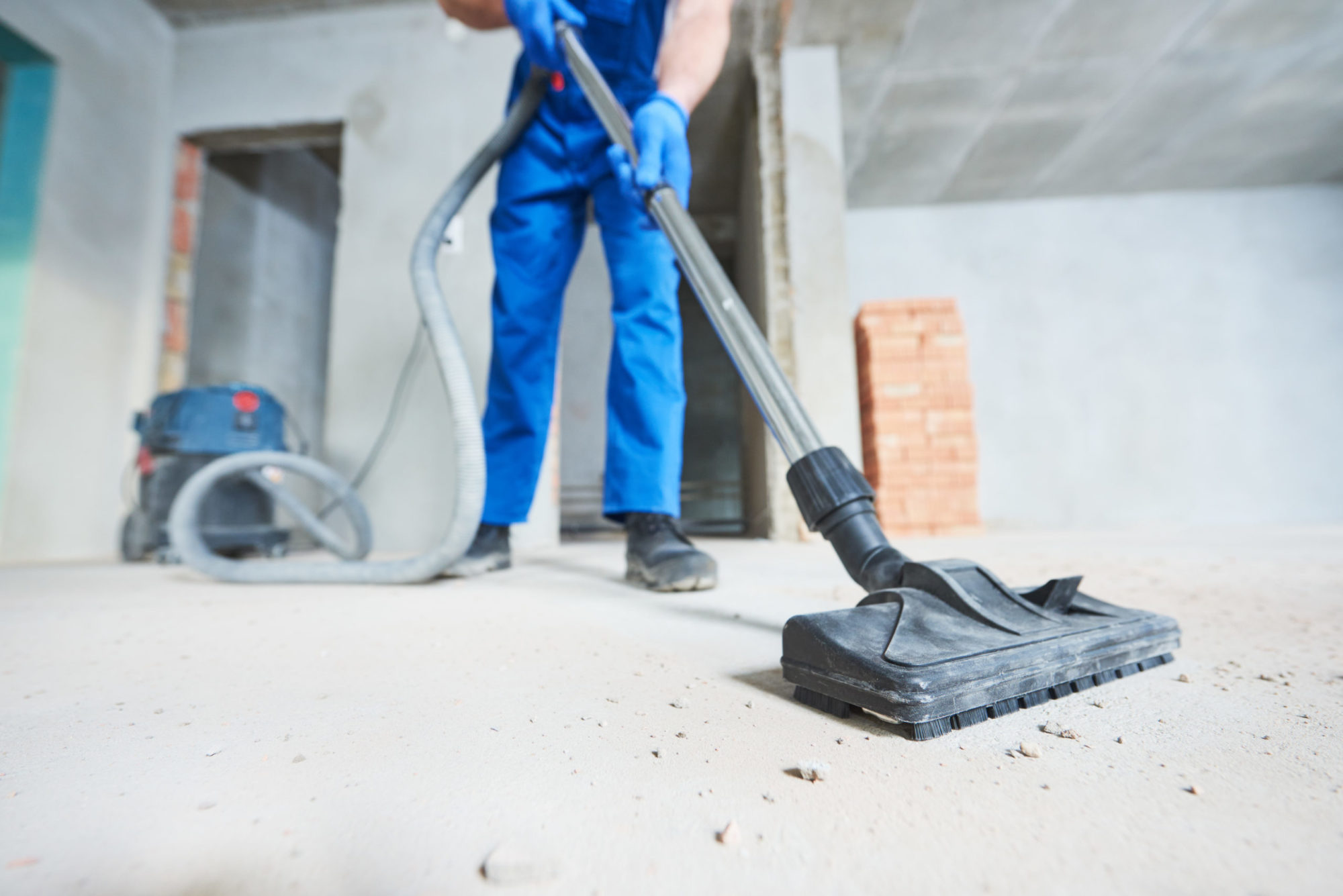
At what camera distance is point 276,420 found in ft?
6.50

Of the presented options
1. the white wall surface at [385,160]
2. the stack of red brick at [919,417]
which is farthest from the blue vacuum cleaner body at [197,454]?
the stack of red brick at [919,417]

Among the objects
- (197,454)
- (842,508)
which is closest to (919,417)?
(842,508)

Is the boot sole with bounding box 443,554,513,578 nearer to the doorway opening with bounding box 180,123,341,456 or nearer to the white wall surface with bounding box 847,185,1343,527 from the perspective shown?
the doorway opening with bounding box 180,123,341,456

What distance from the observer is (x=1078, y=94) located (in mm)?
3330

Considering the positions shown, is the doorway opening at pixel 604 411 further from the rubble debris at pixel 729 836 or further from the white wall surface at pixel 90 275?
the rubble debris at pixel 729 836

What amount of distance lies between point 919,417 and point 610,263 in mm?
2267

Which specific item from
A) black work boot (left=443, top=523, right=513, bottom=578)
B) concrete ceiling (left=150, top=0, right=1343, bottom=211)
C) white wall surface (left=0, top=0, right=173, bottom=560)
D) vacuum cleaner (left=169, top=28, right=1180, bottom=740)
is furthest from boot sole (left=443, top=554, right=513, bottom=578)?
concrete ceiling (left=150, top=0, right=1343, bottom=211)

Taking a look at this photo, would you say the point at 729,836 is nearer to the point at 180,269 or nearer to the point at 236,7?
the point at 180,269

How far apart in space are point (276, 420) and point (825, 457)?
77.7 inches

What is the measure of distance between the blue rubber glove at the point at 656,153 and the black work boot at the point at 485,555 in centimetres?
72

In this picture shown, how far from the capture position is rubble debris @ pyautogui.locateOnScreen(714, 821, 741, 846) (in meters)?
0.27

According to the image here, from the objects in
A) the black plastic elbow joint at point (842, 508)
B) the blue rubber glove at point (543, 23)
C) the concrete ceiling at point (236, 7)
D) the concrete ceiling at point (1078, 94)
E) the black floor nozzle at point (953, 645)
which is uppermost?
the concrete ceiling at point (1078, 94)

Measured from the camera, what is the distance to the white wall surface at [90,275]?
2.23m

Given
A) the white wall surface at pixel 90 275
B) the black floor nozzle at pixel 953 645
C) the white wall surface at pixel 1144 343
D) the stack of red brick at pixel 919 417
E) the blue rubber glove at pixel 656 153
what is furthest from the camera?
the white wall surface at pixel 1144 343
